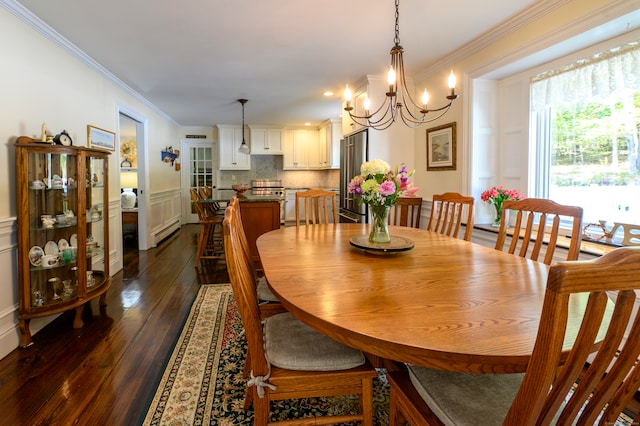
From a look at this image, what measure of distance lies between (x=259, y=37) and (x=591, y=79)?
8.22ft

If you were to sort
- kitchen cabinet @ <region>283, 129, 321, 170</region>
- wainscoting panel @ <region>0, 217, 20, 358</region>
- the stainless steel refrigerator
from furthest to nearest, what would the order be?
1. kitchen cabinet @ <region>283, 129, 321, 170</region>
2. the stainless steel refrigerator
3. wainscoting panel @ <region>0, 217, 20, 358</region>

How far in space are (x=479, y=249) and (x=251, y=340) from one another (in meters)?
1.34

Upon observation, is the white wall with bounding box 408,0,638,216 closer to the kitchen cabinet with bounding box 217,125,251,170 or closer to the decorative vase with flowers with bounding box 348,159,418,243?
the decorative vase with flowers with bounding box 348,159,418,243

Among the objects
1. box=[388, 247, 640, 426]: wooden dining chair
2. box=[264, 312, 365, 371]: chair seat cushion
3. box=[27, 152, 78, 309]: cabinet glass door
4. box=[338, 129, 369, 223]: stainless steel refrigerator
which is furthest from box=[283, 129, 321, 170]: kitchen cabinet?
box=[388, 247, 640, 426]: wooden dining chair

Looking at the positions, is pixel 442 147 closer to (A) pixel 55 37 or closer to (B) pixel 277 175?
(A) pixel 55 37

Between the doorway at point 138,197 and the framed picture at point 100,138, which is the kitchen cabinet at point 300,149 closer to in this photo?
the doorway at point 138,197

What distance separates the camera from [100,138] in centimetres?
368

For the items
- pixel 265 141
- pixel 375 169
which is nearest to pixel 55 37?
pixel 375 169

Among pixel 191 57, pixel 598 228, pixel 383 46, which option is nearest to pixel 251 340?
pixel 598 228

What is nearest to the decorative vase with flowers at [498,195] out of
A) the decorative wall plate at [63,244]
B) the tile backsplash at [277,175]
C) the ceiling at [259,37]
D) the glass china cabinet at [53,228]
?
the ceiling at [259,37]

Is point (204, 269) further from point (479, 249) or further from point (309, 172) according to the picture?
point (309, 172)

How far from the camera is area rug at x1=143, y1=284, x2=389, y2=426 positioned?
1.62 m

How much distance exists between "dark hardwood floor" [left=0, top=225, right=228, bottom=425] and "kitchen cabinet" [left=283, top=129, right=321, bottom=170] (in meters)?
4.62

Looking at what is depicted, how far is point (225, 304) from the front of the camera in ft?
9.95
